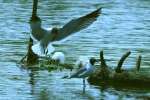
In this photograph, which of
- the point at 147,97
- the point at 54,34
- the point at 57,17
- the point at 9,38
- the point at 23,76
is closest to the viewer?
the point at 147,97

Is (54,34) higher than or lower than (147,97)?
higher

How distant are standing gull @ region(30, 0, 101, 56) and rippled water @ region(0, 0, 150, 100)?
93cm

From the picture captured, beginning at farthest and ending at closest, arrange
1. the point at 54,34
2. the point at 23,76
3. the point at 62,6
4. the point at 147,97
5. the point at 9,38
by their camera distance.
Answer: the point at 62,6, the point at 9,38, the point at 23,76, the point at 54,34, the point at 147,97

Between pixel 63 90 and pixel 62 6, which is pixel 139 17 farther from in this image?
pixel 63 90

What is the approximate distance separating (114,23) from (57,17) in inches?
122

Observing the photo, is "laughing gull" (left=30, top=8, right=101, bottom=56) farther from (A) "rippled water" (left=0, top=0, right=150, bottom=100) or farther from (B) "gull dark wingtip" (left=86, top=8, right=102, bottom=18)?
(A) "rippled water" (left=0, top=0, right=150, bottom=100)

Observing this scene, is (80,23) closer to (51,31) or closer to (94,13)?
(94,13)

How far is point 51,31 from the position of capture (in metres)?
18.1

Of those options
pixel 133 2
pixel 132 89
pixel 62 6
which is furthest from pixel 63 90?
pixel 133 2

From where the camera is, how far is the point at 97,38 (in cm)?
2762

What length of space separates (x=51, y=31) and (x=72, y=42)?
28.3 ft

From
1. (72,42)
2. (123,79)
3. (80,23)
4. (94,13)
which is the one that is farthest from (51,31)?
(72,42)

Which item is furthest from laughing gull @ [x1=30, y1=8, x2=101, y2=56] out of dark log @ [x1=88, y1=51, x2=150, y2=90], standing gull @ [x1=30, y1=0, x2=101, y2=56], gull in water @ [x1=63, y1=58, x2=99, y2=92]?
dark log @ [x1=88, y1=51, x2=150, y2=90]

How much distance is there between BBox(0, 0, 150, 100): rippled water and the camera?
693 inches
